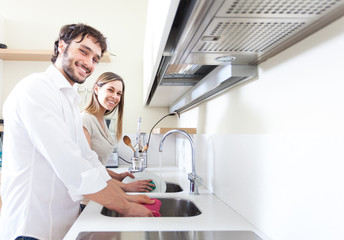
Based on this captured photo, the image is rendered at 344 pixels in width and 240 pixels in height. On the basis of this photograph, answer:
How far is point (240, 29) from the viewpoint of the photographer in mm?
558

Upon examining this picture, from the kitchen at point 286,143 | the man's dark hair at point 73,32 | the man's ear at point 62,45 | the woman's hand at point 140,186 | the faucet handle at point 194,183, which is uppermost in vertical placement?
the man's dark hair at point 73,32

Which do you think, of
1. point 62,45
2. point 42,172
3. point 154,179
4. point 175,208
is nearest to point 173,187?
point 154,179

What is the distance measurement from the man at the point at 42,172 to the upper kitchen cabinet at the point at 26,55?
153 cm

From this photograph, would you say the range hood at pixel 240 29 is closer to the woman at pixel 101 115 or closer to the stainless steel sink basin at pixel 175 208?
the stainless steel sink basin at pixel 175 208

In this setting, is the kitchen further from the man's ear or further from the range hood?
the man's ear

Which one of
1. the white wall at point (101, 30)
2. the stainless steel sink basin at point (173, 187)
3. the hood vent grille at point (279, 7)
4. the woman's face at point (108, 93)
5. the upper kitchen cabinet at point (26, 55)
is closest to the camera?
the hood vent grille at point (279, 7)

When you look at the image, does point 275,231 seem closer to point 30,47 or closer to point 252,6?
point 252,6

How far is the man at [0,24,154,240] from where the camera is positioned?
0.88 m

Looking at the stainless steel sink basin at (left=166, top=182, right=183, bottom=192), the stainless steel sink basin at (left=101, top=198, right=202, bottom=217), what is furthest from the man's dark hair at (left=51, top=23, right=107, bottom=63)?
the stainless steel sink basin at (left=166, top=182, right=183, bottom=192)

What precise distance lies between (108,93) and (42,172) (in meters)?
0.86

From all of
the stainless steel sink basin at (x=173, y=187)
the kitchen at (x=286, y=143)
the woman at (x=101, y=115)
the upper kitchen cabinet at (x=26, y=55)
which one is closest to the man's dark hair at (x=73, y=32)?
the woman at (x=101, y=115)

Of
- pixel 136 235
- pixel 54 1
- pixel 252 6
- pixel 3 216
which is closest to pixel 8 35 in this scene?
pixel 54 1

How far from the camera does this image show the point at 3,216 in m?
0.95

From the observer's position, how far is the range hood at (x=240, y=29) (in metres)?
0.47
